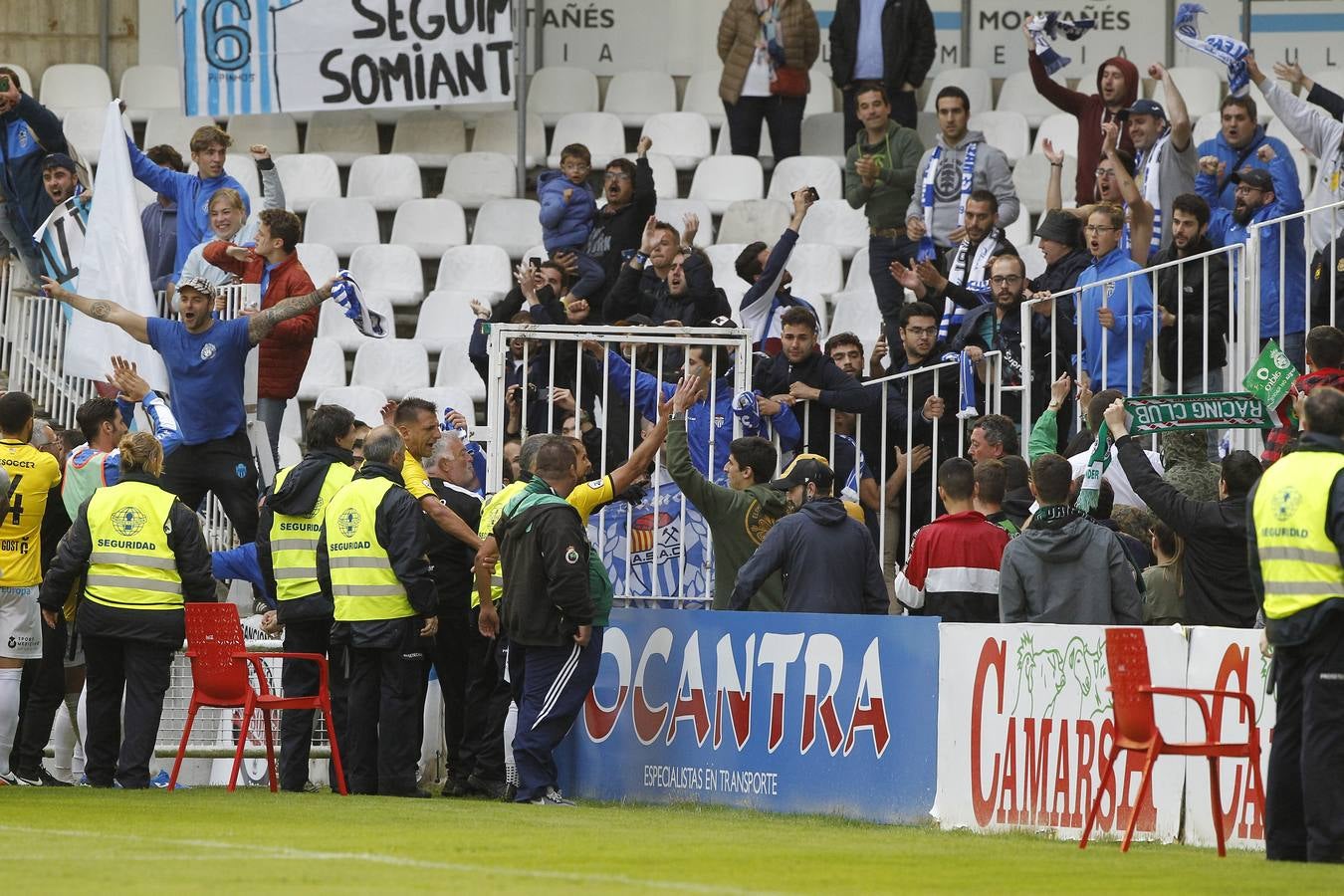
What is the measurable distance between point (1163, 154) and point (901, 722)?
19.1 feet

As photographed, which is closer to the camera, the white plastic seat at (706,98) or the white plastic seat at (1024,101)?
the white plastic seat at (1024,101)

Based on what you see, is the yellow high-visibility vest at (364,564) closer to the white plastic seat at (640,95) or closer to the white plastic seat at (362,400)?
the white plastic seat at (362,400)

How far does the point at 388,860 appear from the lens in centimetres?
783

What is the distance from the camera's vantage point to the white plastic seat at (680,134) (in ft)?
65.0

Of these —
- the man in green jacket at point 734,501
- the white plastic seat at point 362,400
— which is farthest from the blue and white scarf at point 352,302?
the white plastic seat at point 362,400

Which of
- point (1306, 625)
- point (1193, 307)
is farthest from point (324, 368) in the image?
point (1306, 625)

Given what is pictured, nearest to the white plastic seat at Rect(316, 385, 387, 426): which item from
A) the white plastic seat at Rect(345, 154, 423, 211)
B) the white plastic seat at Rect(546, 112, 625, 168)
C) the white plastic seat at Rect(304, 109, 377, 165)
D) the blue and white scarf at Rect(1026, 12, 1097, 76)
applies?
the white plastic seat at Rect(345, 154, 423, 211)

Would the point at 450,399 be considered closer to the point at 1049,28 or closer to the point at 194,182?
the point at 194,182

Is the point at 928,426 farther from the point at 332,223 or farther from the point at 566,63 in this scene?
the point at 566,63

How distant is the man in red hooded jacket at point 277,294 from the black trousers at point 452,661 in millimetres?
2691

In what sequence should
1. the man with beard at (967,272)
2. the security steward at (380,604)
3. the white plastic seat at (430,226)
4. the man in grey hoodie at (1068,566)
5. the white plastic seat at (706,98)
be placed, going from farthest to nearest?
the white plastic seat at (706,98) → the white plastic seat at (430,226) → the man with beard at (967,272) → the security steward at (380,604) → the man in grey hoodie at (1068,566)

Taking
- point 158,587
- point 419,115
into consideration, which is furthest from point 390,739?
point 419,115

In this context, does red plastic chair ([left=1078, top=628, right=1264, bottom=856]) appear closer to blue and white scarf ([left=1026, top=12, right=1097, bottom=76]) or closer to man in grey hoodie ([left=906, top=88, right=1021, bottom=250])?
man in grey hoodie ([left=906, top=88, right=1021, bottom=250])

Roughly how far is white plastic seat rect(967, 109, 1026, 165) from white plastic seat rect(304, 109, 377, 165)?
5441 mm
